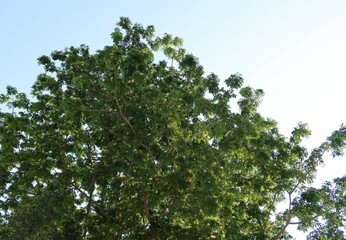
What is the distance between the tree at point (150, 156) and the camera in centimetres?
1398

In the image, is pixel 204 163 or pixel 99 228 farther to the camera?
pixel 99 228

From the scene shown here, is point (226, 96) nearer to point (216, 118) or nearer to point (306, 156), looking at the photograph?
point (216, 118)

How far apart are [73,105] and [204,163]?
16.7 ft

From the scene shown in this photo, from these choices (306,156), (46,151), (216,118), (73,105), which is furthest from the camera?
(46,151)

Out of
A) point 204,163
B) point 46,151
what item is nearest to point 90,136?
point 46,151

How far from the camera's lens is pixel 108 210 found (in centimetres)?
1742

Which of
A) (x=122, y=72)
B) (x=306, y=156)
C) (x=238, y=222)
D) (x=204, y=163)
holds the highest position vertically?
(x=122, y=72)

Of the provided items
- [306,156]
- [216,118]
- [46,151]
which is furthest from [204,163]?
[46,151]

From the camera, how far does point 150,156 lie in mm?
15656

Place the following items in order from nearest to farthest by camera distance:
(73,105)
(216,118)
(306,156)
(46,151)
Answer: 1. (73,105)
2. (216,118)
3. (306,156)
4. (46,151)

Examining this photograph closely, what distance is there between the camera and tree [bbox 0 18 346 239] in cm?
1398

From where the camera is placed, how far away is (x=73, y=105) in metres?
13.5

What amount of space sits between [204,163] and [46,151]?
699cm

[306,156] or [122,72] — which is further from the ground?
[122,72]
